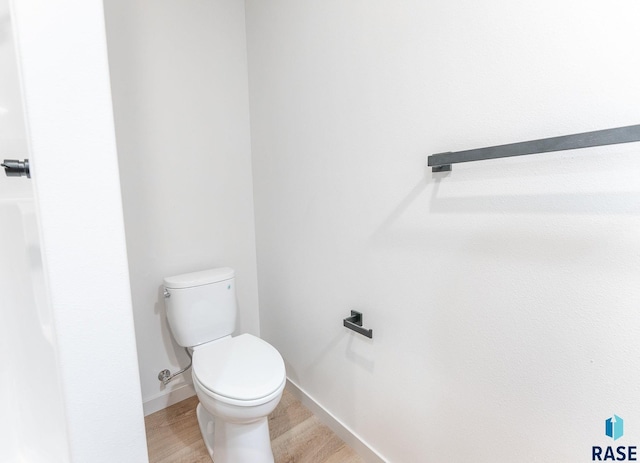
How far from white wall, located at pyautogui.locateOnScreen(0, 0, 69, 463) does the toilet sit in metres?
0.46

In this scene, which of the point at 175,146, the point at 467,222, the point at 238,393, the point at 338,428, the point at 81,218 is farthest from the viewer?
the point at 175,146

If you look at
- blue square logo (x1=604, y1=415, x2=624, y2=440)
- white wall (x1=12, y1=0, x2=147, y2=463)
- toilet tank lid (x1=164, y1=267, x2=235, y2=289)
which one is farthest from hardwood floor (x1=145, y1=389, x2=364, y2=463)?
blue square logo (x1=604, y1=415, x2=624, y2=440)

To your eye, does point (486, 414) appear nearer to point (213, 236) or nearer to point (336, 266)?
point (336, 266)

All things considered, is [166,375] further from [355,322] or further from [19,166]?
[19,166]

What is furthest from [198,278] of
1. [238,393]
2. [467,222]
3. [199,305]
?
[467,222]

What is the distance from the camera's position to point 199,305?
1495 mm

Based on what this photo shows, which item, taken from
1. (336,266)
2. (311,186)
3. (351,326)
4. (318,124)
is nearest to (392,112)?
(318,124)

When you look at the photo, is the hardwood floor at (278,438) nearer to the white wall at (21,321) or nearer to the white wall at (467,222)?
the white wall at (467,222)

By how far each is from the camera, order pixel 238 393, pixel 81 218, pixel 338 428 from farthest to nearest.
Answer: pixel 338 428 < pixel 238 393 < pixel 81 218

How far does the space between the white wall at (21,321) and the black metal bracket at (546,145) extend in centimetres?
99

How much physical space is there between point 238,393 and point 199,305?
1.83 ft

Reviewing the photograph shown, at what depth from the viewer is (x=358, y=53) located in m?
1.13

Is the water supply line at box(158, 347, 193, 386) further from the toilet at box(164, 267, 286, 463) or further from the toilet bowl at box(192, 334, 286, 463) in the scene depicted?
the toilet bowl at box(192, 334, 286, 463)

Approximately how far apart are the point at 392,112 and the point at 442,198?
0.35 metres
